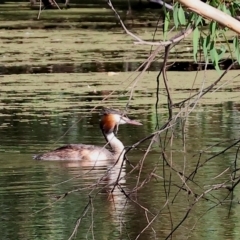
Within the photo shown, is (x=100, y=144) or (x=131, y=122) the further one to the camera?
(x=100, y=144)

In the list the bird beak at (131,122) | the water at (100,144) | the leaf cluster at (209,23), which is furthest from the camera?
the bird beak at (131,122)

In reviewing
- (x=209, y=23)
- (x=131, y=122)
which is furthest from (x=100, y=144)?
(x=209, y=23)

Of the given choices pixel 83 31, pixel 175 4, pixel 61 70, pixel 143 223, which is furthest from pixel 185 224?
pixel 83 31

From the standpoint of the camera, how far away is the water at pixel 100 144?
6.75 meters

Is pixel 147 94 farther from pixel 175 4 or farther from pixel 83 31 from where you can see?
pixel 83 31

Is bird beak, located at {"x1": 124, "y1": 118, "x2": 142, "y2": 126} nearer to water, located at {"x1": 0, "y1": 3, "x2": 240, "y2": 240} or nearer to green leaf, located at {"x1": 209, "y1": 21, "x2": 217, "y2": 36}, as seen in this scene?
water, located at {"x1": 0, "y1": 3, "x2": 240, "y2": 240}

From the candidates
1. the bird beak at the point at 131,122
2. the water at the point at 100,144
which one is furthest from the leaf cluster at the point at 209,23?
the bird beak at the point at 131,122

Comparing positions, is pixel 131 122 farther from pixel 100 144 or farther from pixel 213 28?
pixel 213 28

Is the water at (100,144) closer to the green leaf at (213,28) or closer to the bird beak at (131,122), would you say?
the bird beak at (131,122)

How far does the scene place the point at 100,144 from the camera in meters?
11.2

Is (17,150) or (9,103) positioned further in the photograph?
(9,103)

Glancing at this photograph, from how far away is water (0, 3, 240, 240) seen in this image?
6.75m

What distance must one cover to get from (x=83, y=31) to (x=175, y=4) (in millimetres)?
20547

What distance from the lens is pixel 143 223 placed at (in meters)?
7.01
